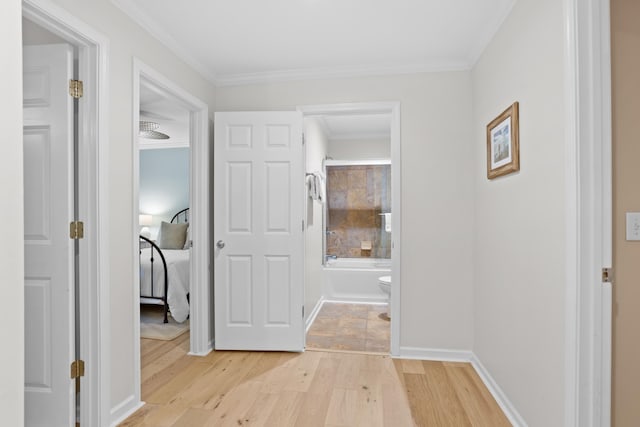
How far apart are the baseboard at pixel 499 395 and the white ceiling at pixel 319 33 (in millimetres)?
2380

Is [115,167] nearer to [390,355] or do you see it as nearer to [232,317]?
[232,317]

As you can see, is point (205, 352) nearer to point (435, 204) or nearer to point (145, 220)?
point (435, 204)

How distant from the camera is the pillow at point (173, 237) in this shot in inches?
213

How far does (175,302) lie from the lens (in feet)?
12.9

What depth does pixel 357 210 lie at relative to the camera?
225 inches

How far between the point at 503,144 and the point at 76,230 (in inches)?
100

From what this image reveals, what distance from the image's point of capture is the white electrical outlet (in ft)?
4.57

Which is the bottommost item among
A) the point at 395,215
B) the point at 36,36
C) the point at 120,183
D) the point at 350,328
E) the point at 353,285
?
the point at 350,328

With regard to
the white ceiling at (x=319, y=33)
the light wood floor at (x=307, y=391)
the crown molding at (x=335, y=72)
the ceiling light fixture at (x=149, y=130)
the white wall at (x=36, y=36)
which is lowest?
the light wood floor at (x=307, y=391)

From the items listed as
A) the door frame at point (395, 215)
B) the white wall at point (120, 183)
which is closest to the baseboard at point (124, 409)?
the white wall at point (120, 183)

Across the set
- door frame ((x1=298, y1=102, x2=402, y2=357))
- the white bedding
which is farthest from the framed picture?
the white bedding

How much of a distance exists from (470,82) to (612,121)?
1.68m

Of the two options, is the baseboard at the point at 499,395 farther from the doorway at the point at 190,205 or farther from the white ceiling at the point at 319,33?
the white ceiling at the point at 319,33


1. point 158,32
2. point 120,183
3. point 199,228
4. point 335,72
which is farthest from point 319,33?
point 199,228
